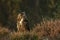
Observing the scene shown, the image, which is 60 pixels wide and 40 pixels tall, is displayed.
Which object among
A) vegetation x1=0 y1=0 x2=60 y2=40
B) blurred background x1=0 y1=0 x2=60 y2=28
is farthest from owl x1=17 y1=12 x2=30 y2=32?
blurred background x1=0 y1=0 x2=60 y2=28

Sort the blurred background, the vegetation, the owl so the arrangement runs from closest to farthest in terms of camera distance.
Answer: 1. the owl
2. the vegetation
3. the blurred background

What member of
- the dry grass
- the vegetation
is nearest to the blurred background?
the vegetation

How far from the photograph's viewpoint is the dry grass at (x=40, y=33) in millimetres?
10266

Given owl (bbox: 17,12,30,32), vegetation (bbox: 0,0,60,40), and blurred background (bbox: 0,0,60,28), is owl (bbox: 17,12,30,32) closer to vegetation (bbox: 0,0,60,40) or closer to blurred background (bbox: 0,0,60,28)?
vegetation (bbox: 0,0,60,40)

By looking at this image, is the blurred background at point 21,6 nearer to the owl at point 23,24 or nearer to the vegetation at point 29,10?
the vegetation at point 29,10

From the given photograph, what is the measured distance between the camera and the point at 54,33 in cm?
1090

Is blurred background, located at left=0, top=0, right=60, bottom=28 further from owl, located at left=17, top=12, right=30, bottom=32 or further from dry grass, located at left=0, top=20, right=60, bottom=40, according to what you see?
dry grass, located at left=0, top=20, right=60, bottom=40

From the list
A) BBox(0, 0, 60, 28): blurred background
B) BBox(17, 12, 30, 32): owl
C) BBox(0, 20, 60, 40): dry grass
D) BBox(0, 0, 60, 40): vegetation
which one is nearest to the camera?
BBox(0, 20, 60, 40): dry grass

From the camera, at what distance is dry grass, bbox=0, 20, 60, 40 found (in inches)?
404

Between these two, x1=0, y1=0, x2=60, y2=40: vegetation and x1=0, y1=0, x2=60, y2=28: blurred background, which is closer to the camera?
x1=0, y1=0, x2=60, y2=40: vegetation

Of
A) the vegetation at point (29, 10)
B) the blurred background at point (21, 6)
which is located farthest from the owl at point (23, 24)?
the blurred background at point (21, 6)

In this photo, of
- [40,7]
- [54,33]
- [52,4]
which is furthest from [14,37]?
[40,7]

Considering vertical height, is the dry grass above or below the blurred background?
above

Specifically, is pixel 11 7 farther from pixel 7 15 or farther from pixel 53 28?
Answer: pixel 53 28
